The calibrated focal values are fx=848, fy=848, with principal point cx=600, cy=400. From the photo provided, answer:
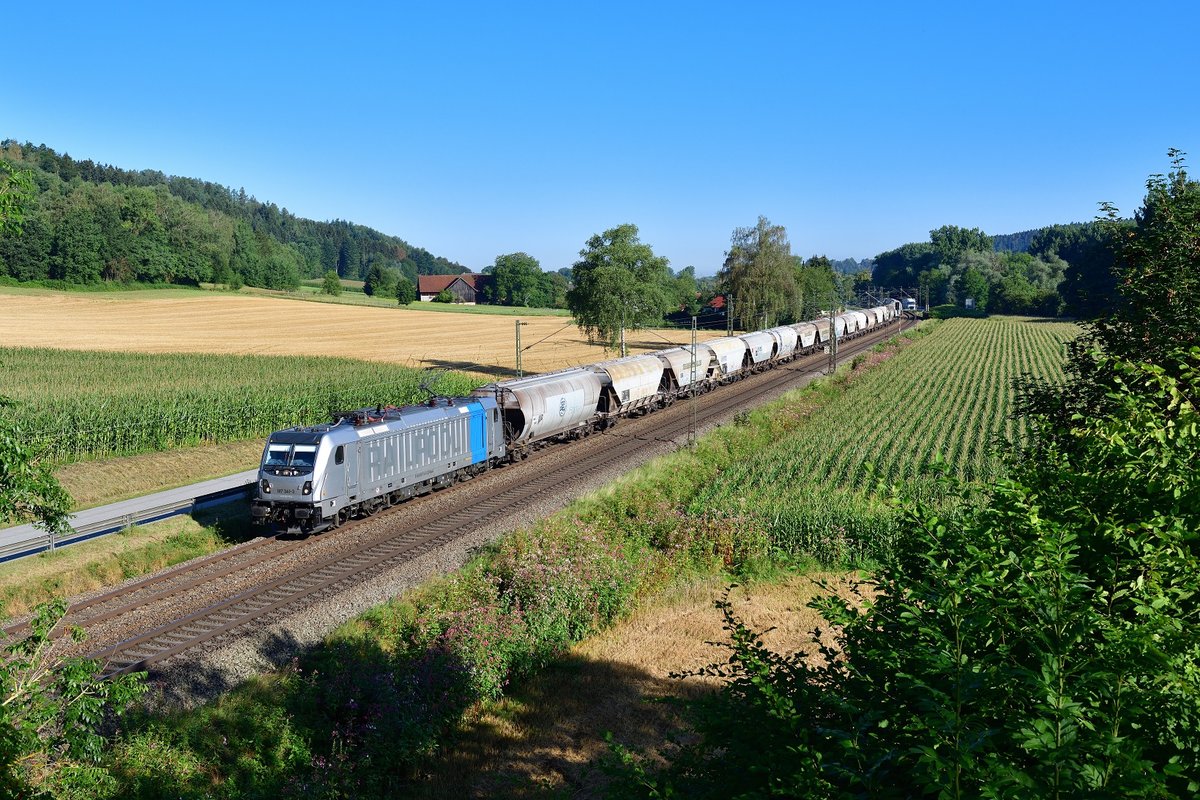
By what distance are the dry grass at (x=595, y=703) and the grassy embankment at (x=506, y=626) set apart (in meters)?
0.10

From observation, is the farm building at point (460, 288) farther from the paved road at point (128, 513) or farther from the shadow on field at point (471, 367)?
the paved road at point (128, 513)

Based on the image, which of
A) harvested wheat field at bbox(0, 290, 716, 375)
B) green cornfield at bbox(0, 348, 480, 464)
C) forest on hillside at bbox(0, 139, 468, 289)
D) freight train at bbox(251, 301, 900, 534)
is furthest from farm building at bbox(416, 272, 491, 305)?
freight train at bbox(251, 301, 900, 534)

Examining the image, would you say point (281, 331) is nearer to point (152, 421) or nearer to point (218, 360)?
point (218, 360)

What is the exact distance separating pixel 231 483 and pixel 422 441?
30.1ft

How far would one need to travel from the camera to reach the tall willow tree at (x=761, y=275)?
310 ft

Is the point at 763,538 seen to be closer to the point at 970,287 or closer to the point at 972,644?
the point at 972,644

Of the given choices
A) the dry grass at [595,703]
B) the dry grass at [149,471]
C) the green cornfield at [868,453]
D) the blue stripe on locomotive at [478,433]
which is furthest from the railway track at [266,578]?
the dry grass at [149,471]

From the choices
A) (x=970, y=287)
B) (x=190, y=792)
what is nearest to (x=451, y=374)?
(x=190, y=792)

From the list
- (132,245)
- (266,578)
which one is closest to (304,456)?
(266,578)

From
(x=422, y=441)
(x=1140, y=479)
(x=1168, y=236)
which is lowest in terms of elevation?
(x=422, y=441)

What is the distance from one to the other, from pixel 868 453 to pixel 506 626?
2472cm

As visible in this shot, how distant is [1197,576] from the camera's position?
611 cm

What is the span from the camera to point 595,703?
51.3 ft

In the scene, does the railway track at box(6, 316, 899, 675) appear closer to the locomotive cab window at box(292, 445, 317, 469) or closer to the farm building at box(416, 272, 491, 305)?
the locomotive cab window at box(292, 445, 317, 469)
